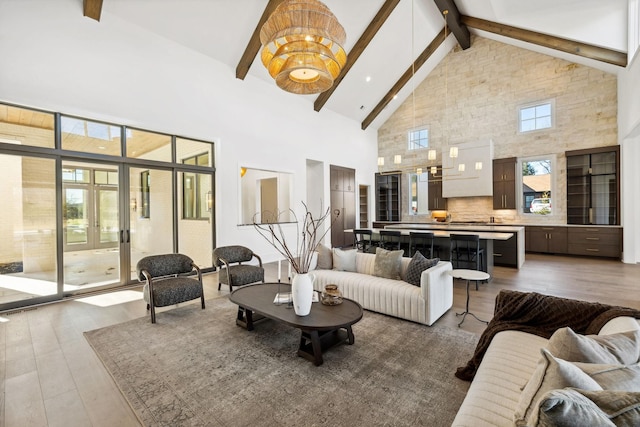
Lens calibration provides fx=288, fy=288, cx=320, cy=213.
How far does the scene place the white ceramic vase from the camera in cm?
270

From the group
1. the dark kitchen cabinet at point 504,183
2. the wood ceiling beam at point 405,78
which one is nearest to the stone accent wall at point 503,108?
the dark kitchen cabinet at point 504,183

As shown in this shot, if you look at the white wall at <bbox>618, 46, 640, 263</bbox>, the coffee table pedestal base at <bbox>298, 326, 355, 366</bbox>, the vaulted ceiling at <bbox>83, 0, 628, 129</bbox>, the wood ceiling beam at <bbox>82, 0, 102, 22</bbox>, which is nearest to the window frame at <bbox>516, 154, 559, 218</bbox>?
the white wall at <bbox>618, 46, 640, 263</bbox>

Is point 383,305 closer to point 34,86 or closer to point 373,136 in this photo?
point 34,86

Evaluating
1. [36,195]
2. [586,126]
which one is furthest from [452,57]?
[36,195]

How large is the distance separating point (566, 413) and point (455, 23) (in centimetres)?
963

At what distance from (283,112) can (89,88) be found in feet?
14.3

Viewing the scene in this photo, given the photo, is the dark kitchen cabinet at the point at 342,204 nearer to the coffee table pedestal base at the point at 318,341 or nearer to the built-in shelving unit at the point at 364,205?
the built-in shelving unit at the point at 364,205

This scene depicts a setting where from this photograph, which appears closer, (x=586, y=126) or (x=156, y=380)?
(x=156, y=380)

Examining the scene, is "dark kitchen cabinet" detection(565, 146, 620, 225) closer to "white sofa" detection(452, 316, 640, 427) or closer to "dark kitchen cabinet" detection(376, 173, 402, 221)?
"dark kitchen cabinet" detection(376, 173, 402, 221)

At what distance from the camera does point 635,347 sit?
52.1 inches

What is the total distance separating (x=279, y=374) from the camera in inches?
96.4

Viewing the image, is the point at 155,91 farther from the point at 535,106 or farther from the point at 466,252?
the point at 535,106

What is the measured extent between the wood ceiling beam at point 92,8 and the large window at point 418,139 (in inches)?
370

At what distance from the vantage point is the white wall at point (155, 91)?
4.19 m
